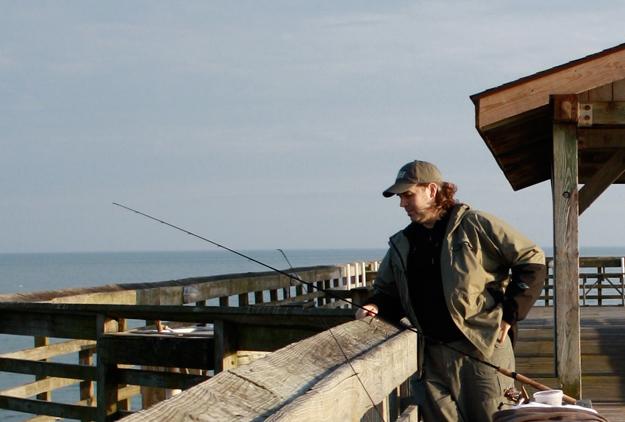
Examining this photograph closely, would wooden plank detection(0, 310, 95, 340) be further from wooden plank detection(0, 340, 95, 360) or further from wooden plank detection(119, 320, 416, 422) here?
wooden plank detection(119, 320, 416, 422)

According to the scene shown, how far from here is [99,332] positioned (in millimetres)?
7953

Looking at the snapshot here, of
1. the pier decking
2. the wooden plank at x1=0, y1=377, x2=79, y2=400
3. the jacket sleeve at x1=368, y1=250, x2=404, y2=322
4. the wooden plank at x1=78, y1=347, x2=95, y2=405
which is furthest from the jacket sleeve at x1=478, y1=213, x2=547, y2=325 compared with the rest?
the wooden plank at x1=78, y1=347, x2=95, y2=405

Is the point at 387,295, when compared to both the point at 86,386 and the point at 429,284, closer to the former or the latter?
the point at 429,284

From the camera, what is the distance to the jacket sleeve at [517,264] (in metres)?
4.80

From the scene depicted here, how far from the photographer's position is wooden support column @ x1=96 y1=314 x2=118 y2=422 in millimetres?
7977

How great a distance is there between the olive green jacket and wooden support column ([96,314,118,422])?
141 inches

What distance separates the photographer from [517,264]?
15.9ft

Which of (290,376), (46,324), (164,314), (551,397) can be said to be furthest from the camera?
(46,324)

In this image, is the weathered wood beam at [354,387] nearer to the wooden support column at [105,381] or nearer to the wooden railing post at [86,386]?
the wooden support column at [105,381]

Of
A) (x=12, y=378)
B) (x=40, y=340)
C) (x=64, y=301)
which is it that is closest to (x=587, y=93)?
(x=64, y=301)

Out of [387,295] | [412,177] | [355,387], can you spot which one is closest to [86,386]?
[387,295]

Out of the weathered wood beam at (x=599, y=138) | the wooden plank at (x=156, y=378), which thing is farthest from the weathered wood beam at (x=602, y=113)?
the wooden plank at (x=156, y=378)

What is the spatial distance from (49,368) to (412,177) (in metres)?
4.85

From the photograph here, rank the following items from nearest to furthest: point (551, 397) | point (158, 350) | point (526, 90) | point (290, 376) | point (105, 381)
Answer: point (290, 376) < point (551, 397) < point (158, 350) < point (105, 381) < point (526, 90)
